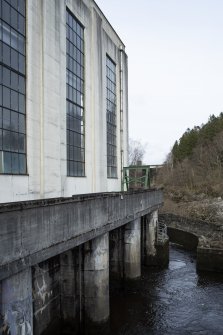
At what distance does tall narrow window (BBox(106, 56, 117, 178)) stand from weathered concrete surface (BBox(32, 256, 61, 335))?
46.1 feet

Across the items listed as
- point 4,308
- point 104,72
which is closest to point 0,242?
point 4,308

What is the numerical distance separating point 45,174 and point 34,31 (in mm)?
6864

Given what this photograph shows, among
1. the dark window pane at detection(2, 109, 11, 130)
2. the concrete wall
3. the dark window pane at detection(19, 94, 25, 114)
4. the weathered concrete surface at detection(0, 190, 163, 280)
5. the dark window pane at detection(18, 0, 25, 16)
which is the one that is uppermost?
the dark window pane at detection(18, 0, 25, 16)

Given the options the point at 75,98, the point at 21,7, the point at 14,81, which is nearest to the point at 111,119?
the point at 75,98

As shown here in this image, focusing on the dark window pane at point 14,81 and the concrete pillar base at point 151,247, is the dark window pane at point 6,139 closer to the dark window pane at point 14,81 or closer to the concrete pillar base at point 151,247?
the dark window pane at point 14,81

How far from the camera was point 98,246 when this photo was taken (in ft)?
57.0

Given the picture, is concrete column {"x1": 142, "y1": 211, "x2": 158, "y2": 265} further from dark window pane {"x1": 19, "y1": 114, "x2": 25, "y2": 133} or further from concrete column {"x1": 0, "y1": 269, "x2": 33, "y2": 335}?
concrete column {"x1": 0, "y1": 269, "x2": 33, "y2": 335}

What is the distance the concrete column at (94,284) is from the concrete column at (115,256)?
24.6 ft

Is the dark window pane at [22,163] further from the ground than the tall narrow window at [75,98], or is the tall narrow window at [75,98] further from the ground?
the tall narrow window at [75,98]

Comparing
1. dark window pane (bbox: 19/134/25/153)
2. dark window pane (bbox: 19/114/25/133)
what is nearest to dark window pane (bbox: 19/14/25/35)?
→ dark window pane (bbox: 19/114/25/133)

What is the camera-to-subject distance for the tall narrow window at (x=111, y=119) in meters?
30.5

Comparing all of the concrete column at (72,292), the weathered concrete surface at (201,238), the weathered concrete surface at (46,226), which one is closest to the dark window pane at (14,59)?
the weathered concrete surface at (46,226)

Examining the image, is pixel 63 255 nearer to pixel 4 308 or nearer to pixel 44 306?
pixel 44 306

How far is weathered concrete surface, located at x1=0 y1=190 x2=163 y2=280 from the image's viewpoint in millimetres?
9492
